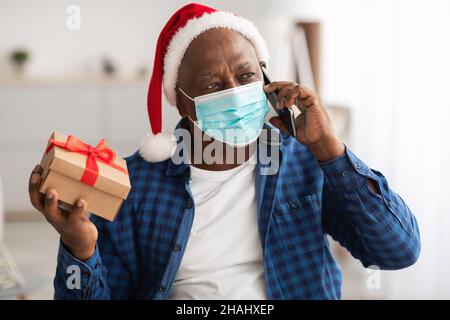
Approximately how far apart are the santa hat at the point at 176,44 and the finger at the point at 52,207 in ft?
1.12

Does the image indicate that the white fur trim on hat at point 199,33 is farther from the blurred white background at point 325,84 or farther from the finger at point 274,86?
the blurred white background at point 325,84

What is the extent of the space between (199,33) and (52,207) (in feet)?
1.65

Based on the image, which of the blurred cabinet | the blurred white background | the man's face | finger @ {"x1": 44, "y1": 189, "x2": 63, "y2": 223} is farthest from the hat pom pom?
the blurred cabinet

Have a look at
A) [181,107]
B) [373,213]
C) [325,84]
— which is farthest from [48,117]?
[373,213]

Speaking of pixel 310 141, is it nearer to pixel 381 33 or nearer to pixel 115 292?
pixel 115 292

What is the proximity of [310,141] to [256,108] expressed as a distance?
0.53 ft

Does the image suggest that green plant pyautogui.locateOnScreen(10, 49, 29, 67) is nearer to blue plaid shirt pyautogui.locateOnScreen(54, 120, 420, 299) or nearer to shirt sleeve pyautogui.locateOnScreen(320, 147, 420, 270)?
blue plaid shirt pyautogui.locateOnScreen(54, 120, 420, 299)

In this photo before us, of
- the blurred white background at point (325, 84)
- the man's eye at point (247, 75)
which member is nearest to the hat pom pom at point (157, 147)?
the man's eye at point (247, 75)

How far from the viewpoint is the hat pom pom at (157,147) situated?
132 cm

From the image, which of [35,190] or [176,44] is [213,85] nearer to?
[176,44]

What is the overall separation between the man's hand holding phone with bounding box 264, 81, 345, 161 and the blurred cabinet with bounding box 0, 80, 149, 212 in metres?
3.00

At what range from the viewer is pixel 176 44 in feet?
4.34

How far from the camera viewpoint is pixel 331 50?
10.7 ft
